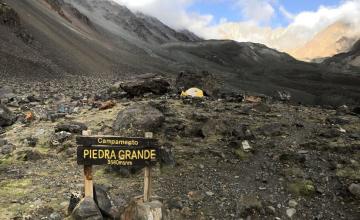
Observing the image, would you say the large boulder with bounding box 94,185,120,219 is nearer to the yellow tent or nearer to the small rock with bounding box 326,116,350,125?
the small rock with bounding box 326,116,350,125

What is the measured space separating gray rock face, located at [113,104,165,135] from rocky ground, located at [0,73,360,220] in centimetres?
4

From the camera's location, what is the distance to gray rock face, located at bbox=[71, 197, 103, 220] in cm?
1213

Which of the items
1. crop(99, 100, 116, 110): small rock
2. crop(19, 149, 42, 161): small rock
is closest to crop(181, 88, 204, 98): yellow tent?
crop(99, 100, 116, 110): small rock

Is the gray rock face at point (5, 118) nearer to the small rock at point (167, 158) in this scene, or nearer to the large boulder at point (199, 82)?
the small rock at point (167, 158)

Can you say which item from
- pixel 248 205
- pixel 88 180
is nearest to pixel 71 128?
pixel 88 180

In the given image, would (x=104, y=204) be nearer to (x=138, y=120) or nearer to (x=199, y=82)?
(x=138, y=120)

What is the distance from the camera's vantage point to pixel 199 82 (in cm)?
3225

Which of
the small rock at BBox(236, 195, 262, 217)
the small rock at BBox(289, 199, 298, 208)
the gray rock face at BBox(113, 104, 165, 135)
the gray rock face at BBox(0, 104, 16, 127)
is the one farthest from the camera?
the gray rock face at BBox(0, 104, 16, 127)

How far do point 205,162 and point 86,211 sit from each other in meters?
5.54

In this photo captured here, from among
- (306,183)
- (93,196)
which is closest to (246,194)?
(306,183)

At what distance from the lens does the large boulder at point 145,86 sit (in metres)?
27.3

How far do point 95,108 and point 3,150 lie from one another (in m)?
6.59

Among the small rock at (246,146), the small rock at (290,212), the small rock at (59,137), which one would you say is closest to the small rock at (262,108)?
the small rock at (246,146)

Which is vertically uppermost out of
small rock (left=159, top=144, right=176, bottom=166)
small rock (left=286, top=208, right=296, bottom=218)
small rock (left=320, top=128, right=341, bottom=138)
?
small rock (left=320, top=128, right=341, bottom=138)
